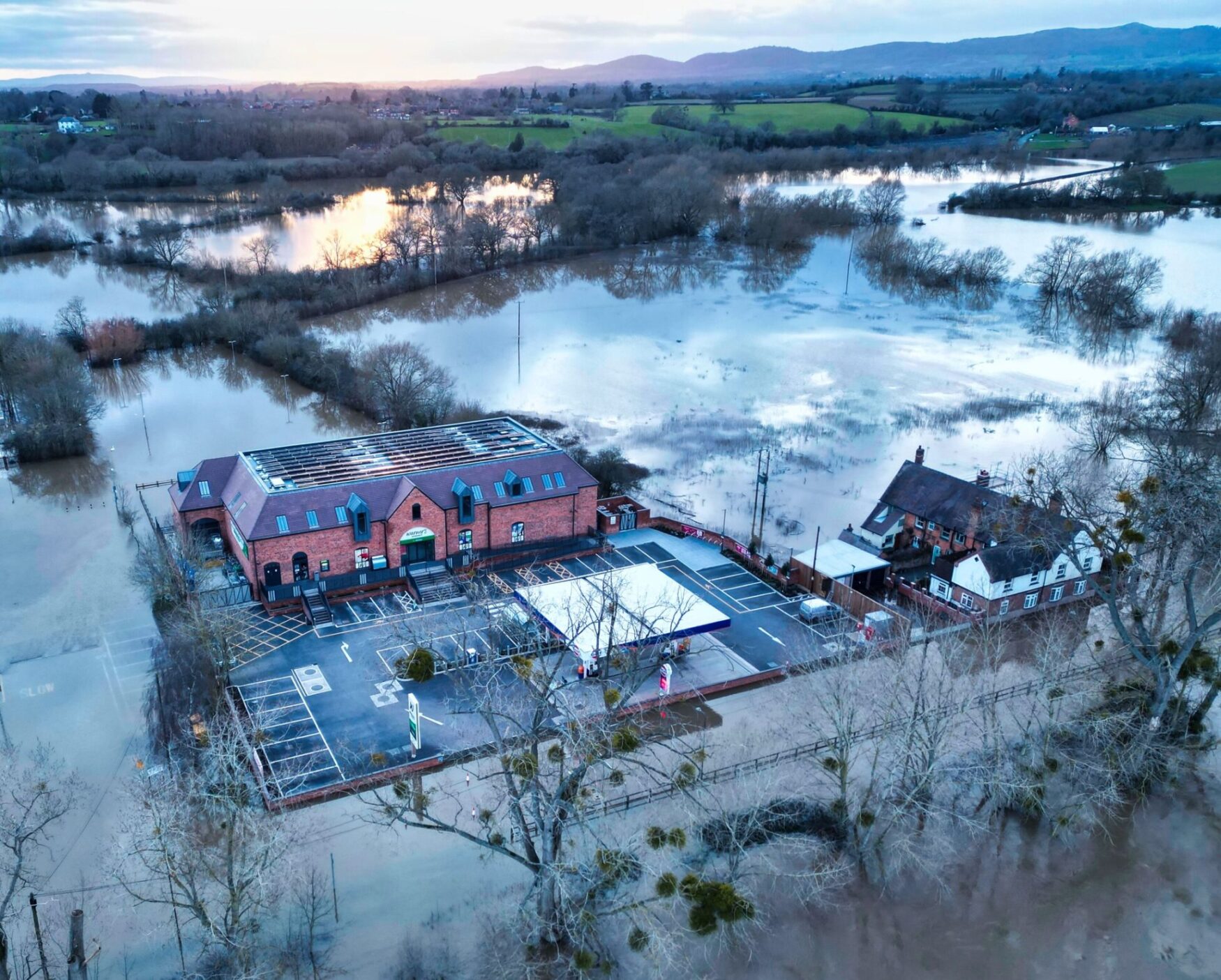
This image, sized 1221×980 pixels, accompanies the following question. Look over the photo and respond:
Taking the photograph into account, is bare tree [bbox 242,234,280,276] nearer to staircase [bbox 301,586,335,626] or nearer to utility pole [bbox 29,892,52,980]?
staircase [bbox 301,586,335,626]

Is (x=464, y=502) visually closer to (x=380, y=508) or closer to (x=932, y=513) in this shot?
(x=380, y=508)

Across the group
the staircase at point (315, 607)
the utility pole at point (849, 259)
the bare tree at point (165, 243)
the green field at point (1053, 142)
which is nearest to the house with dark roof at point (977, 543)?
the staircase at point (315, 607)

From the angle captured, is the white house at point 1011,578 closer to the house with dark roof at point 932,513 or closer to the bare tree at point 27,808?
the house with dark roof at point 932,513

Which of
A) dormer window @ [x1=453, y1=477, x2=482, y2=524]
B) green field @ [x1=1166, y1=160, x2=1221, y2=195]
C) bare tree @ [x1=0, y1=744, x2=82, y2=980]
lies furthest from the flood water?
green field @ [x1=1166, y1=160, x2=1221, y2=195]

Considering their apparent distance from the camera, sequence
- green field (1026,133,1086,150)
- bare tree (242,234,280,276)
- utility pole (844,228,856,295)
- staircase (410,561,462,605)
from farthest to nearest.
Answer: green field (1026,133,1086,150), utility pole (844,228,856,295), bare tree (242,234,280,276), staircase (410,561,462,605)

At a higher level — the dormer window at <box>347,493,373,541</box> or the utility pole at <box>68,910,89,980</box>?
the dormer window at <box>347,493,373,541</box>

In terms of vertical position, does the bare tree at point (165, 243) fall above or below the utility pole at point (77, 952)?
above

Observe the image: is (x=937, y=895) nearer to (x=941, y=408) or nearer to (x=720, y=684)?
(x=720, y=684)

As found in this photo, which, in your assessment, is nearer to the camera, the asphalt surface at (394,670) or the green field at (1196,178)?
the asphalt surface at (394,670)
